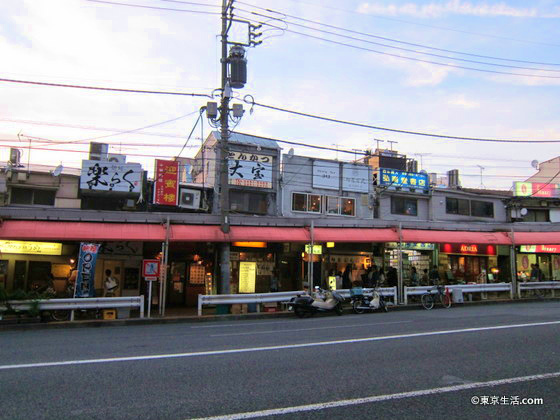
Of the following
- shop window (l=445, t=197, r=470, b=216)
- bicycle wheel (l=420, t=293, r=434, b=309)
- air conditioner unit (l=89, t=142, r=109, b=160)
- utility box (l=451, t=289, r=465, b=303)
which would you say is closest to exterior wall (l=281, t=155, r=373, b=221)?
shop window (l=445, t=197, r=470, b=216)

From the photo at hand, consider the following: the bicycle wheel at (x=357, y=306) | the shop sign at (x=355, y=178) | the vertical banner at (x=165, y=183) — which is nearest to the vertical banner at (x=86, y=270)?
the vertical banner at (x=165, y=183)

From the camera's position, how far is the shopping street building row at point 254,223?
60.5 feet

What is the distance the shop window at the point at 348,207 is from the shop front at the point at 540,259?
11916 millimetres

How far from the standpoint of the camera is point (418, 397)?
17.4 feet

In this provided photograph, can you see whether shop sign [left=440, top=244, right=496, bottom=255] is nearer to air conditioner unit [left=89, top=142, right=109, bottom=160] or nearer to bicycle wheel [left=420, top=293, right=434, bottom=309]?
bicycle wheel [left=420, top=293, right=434, bottom=309]

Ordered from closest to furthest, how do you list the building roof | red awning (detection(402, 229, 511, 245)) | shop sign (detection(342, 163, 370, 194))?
red awning (detection(402, 229, 511, 245)) < the building roof < shop sign (detection(342, 163, 370, 194))

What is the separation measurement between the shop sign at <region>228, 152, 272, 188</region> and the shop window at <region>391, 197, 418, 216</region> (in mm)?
8387

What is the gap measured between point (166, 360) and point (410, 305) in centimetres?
1389

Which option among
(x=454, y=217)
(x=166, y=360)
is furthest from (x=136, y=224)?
(x=454, y=217)

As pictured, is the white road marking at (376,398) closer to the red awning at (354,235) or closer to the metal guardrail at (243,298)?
the metal guardrail at (243,298)

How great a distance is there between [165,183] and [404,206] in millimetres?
14979

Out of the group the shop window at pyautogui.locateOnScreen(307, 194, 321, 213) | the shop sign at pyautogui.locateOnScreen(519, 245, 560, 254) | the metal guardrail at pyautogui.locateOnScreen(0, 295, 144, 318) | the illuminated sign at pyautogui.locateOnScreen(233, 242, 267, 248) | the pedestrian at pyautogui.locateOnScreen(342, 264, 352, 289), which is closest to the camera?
the metal guardrail at pyautogui.locateOnScreen(0, 295, 144, 318)

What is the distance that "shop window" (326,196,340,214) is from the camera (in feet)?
85.1

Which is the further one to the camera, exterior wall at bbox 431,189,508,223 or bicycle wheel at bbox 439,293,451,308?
exterior wall at bbox 431,189,508,223
